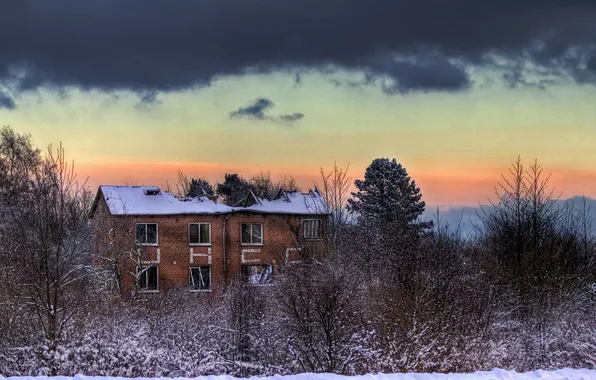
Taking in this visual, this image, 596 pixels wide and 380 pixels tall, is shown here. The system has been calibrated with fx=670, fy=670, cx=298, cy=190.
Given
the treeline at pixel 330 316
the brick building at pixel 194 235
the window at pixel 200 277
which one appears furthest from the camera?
the window at pixel 200 277

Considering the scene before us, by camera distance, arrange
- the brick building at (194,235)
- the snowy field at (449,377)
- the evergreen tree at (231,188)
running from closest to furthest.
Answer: the snowy field at (449,377), the brick building at (194,235), the evergreen tree at (231,188)

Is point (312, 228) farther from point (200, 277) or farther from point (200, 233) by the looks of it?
point (200, 277)

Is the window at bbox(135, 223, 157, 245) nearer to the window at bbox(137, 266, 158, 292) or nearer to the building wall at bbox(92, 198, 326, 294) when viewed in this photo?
the building wall at bbox(92, 198, 326, 294)

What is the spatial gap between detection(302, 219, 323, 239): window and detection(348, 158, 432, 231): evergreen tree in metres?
11.1

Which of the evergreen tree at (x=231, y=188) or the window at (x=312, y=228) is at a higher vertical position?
the evergreen tree at (x=231, y=188)

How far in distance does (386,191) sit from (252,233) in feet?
49.1

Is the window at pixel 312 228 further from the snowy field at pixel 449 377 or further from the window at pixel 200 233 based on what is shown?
the snowy field at pixel 449 377

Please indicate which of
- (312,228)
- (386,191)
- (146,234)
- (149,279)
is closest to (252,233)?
(312,228)

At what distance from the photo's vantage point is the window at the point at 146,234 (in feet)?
112

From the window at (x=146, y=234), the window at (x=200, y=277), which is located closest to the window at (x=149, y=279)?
the window at (x=146, y=234)

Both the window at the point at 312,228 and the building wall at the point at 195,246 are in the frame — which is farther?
the window at the point at 312,228

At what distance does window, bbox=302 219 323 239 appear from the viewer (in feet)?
111

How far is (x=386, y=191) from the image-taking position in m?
48.0

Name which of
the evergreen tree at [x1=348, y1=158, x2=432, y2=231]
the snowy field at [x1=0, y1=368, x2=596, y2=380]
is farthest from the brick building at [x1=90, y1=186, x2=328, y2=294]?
the snowy field at [x1=0, y1=368, x2=596, y2=380]
